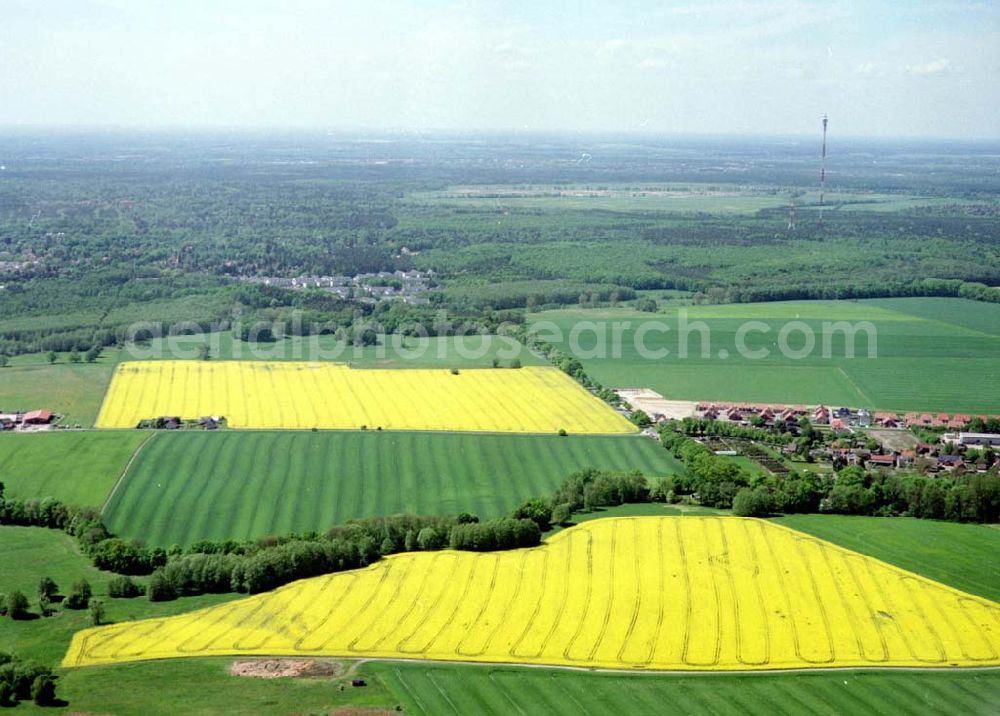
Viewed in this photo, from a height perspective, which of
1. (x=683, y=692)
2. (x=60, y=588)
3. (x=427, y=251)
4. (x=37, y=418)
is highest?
(x=427, y=251)

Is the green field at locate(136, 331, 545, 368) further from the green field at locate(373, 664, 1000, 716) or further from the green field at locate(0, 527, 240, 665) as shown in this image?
the green field at locate(373, 664, 1000, 716)

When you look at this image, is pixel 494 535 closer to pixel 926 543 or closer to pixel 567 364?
pixel 926 543

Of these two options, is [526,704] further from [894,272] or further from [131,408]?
[894,272]

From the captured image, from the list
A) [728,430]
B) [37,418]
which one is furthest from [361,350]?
[728,430]

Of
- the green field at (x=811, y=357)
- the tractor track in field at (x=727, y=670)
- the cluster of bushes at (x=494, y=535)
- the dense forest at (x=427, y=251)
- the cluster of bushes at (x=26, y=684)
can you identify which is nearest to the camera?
the cluster of bushes at (x=26, y=684)

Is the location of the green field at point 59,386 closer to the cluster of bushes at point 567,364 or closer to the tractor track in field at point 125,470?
the tractor track in field at point 125,470

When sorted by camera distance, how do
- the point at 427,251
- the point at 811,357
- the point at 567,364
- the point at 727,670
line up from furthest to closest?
1. the point at 427,251
2. the point at 811,357
3. the point at 567,364
4. the point at 727,670

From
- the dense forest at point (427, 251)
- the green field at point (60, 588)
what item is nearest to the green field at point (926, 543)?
the green field at point (60, 588)

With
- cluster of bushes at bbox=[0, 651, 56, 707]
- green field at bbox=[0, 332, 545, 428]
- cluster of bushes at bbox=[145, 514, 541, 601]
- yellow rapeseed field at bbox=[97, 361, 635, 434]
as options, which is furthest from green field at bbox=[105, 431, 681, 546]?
green field at bbox=[0, 332, 545, 428]
